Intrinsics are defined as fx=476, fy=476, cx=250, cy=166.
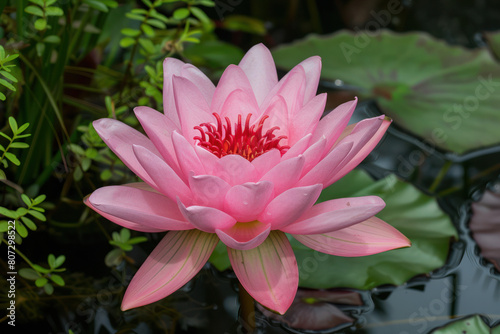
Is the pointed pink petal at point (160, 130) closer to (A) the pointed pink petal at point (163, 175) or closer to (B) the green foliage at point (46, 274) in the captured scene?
(A) the pointed pink petal at point (163, 175)

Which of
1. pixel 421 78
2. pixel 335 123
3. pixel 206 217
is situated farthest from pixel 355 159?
pixel 421 78

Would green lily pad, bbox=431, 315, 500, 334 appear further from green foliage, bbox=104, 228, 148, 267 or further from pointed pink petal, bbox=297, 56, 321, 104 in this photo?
green foliage, bbox=104, 228, 148, 267

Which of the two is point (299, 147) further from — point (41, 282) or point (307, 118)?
point (41, 282)

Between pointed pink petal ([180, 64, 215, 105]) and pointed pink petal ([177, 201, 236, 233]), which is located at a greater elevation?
pointed pink petal ([180, 64, 215, 105])

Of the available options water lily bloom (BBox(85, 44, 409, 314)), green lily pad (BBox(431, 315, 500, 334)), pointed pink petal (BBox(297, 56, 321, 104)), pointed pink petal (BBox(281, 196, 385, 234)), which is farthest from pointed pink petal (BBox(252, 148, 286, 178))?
green lily pad (BBox(431, 315, 500, 334))

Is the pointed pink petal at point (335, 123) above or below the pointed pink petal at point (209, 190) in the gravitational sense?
above

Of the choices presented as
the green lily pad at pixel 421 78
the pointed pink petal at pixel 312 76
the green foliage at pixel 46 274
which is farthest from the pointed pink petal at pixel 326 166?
the green lily pad at pixel 421 78

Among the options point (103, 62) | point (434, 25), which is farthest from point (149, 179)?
point (434, 25)
